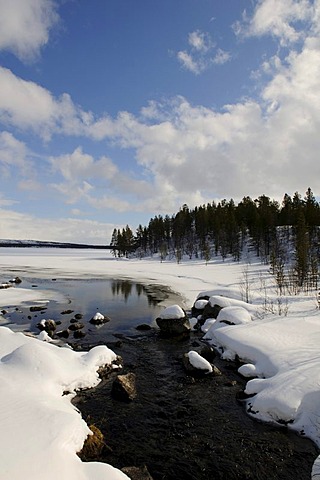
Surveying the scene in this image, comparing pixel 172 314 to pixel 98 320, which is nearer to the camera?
pixel 172 314

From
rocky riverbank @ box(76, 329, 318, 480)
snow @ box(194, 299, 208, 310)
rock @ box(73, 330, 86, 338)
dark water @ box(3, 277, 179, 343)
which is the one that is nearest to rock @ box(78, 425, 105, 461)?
rocky riverbank @ box(76, 329, 318, 480)

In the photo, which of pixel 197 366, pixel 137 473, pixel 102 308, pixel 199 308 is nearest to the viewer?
pixel 137 473

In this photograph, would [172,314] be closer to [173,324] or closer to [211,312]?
[173,324]

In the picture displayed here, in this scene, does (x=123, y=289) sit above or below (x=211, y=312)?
below

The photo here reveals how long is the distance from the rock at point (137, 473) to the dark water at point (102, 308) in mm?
11366

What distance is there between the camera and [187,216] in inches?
4304

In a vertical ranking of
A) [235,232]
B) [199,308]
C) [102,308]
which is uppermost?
[235,232]

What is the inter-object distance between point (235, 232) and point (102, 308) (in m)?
63.3

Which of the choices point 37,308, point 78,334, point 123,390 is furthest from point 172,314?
point 37,308

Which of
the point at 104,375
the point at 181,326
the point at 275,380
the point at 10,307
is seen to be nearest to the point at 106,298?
the point at 10,307

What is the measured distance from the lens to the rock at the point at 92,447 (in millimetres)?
7807

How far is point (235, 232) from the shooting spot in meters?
85.3

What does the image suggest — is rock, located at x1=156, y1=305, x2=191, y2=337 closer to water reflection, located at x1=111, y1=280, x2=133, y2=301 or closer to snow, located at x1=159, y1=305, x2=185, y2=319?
snow, located at x1=159, y1=305, x2=185, y2=319

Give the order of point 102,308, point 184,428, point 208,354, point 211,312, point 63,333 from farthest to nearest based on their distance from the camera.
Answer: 1. point 102,308
2. point 211,312
3. point 63,333
4. point 208,354
5. point 184,428
